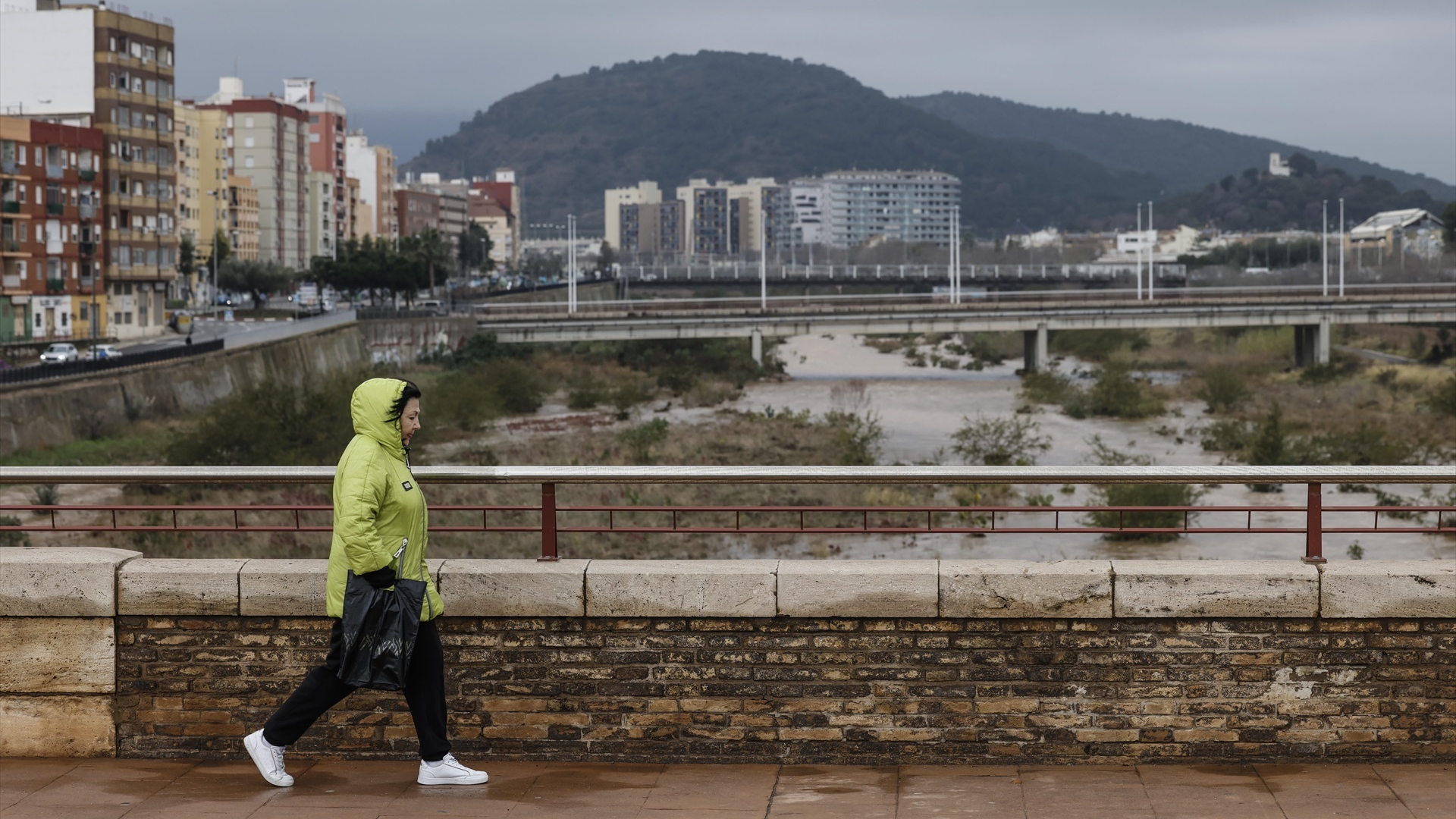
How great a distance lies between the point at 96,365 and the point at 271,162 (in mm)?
73655

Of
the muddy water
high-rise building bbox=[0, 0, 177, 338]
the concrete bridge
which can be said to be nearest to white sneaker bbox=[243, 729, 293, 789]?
the muddy water

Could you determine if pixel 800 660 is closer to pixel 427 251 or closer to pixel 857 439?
pixel 857 439

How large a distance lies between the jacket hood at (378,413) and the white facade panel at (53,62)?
61.4 meters

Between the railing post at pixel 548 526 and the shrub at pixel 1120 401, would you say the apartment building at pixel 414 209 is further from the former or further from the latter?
the railing post at pixel 548 526

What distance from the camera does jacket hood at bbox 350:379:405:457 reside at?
6215 millimetres

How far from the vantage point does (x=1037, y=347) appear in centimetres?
6862

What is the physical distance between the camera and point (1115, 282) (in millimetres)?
119875

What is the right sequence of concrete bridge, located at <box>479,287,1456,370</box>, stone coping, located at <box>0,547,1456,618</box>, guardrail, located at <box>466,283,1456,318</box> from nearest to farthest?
stone coping, located at <box>0,547,1456,618</box>
concrete bridge, located at <box>479,287,1456,370</box>
guardrail, located at <box>466,283,1456,318</box>

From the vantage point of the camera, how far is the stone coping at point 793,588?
6793 millimetres

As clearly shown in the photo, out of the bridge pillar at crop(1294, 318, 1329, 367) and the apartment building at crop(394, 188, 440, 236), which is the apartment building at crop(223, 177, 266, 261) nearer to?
the apartment building at crop(394, 188, 440, 236)

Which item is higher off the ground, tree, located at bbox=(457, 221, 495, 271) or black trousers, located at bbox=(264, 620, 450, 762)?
tree, located at bbox=(457, 221, 495, 271)

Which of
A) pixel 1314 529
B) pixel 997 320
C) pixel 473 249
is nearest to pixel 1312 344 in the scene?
pixel 997 320

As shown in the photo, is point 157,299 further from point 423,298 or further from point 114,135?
point 423,298

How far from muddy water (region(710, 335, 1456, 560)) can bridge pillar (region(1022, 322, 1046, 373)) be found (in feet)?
3.83
